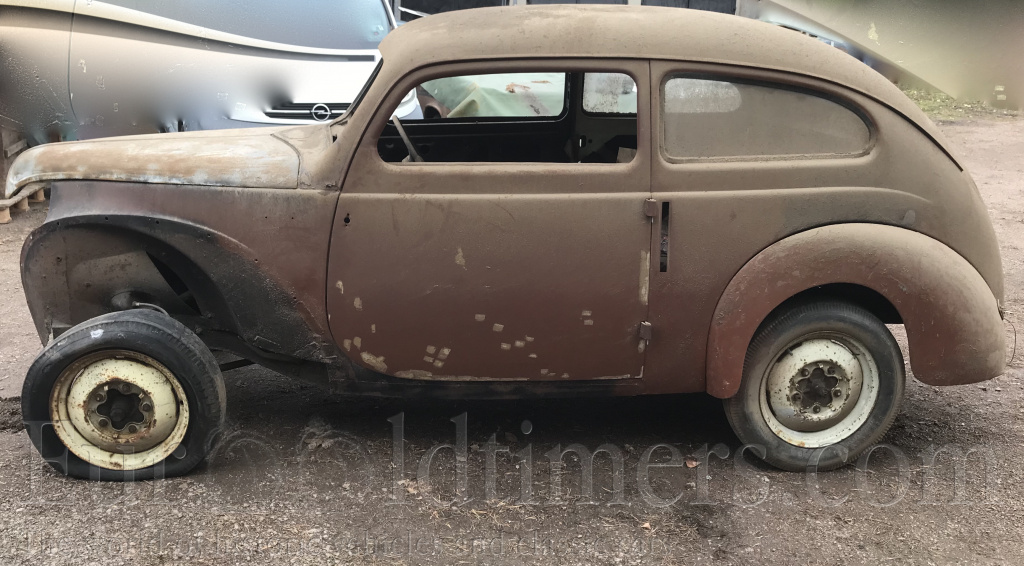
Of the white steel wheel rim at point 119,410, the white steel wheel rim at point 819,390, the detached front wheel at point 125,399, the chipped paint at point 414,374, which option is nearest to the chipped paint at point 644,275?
the white steel wheel rim at point 819,390

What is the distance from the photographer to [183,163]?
339 centimetres

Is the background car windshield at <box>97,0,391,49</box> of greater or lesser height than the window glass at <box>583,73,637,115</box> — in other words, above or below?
above

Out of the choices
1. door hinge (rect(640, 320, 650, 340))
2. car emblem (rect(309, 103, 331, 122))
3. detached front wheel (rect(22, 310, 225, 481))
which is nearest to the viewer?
detached front wheel (rect(22, 310, 225, 481))

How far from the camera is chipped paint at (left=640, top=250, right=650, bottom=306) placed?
10.9ft

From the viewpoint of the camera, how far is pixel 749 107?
3.38m

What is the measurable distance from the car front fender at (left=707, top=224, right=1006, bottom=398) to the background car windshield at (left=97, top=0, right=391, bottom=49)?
14.2 ft

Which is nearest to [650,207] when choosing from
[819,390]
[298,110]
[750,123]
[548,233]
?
[548,233]

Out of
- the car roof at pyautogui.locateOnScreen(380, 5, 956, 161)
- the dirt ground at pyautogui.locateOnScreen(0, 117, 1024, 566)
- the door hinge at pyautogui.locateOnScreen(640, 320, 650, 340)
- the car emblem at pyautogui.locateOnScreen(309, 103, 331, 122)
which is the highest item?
the car roof at pyautogui.locateOnScreen(380, 5, 956, 161)

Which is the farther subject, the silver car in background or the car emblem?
the silver car in background

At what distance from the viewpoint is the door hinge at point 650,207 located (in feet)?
10.7

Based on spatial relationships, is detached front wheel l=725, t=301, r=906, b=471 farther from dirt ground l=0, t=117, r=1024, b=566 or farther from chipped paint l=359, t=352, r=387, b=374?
chipped paint l=359, t=352, r=387, b=374

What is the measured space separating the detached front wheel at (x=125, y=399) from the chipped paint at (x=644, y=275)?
173 cm

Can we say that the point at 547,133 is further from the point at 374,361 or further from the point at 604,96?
the point at 374,361

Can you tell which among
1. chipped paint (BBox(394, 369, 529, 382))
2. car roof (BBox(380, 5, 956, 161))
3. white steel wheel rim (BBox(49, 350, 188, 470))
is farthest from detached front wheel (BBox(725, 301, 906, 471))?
white steel wheel rim (BBox(49, 350, 188, 470))
